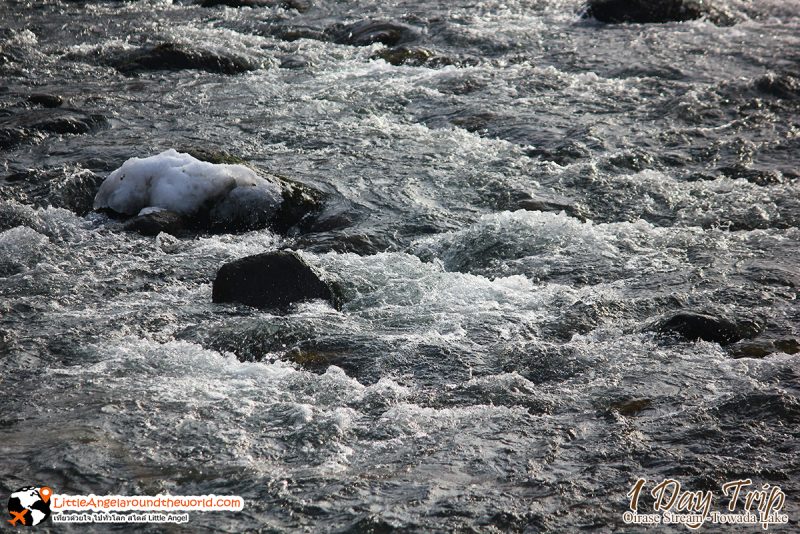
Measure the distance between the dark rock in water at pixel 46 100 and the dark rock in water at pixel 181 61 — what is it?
1271 millimetres

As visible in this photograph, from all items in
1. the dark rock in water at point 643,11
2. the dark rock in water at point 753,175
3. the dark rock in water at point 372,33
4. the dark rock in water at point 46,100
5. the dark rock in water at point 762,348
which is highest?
the dark rock in water at point 643,11

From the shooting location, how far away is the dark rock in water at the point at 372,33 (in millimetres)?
11828

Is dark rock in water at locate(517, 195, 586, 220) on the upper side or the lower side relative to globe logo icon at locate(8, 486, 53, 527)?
upper

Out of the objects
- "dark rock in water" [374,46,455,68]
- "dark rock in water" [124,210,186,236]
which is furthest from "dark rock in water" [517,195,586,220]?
"dark rock in water" [374,46,455,68]

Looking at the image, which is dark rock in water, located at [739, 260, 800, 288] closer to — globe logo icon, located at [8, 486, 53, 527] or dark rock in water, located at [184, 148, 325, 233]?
dark rock in water, located at [184, 148, 325, 233]

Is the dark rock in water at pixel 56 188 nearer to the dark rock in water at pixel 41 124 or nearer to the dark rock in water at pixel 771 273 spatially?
the dark rock in water at pixel 41 124

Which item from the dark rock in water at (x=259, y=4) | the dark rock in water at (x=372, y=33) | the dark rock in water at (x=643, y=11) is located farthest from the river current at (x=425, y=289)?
the dark rock in water at (x=259, y=4)

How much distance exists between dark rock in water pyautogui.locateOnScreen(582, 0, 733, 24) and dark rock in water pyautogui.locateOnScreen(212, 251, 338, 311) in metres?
8.42

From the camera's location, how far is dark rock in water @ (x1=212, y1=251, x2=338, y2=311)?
18.5ft

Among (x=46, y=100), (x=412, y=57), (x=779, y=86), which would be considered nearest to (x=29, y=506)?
(x=46, y=100)

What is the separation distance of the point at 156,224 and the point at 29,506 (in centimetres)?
326

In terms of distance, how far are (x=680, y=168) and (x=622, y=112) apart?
146 centimetres

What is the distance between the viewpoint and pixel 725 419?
450cm

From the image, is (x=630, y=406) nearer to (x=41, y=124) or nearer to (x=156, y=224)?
(x=156, y=224)
